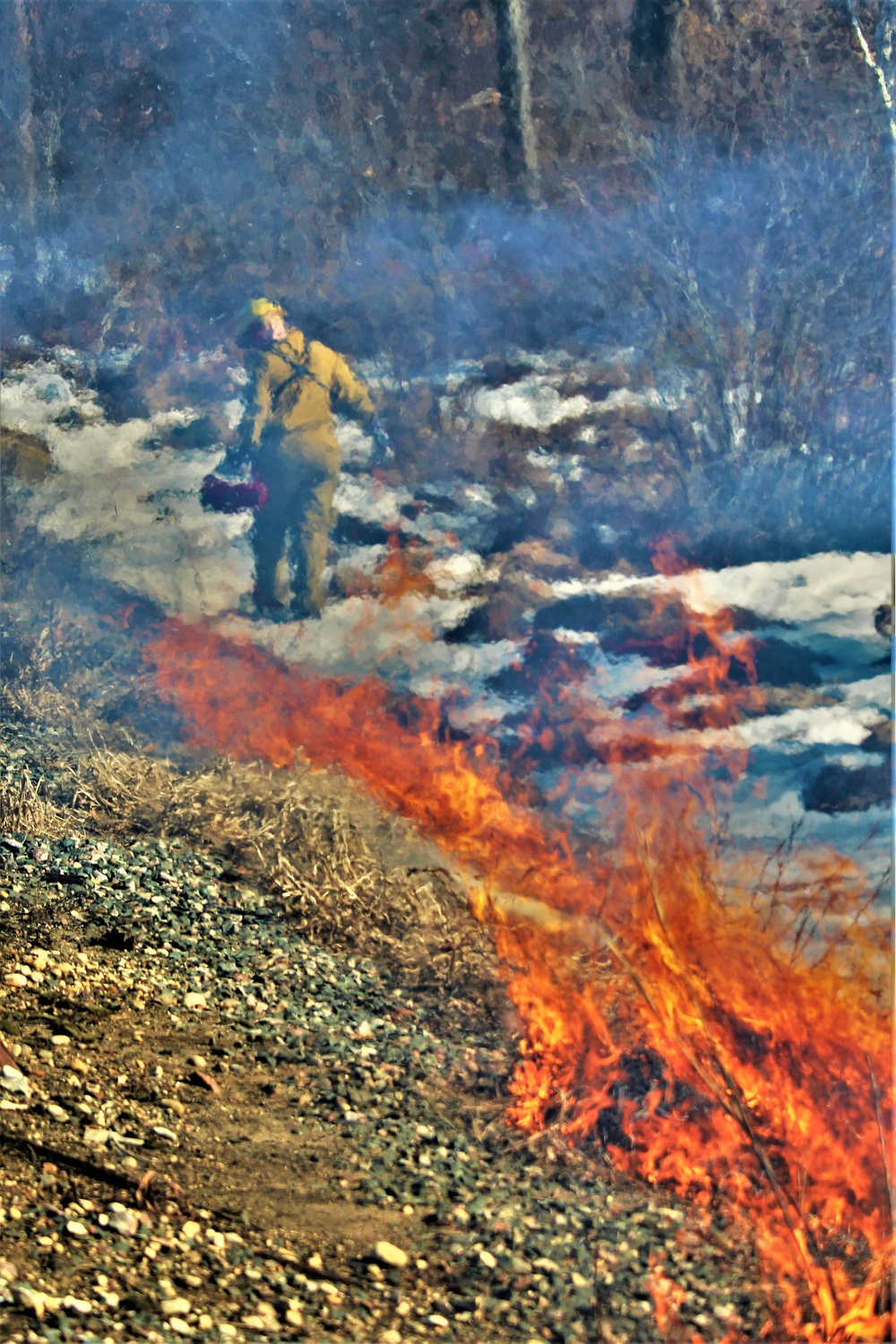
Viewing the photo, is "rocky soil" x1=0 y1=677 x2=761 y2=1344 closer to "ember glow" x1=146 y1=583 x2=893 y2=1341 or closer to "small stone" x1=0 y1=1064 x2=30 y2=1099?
"small stone" x1=0 y1=1064 x2=30 y2=1099

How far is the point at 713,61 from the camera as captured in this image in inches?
209

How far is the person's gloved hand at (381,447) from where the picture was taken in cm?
518

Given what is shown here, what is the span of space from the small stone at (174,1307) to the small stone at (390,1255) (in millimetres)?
497

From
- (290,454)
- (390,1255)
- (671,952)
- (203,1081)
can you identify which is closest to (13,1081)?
(203,1081)

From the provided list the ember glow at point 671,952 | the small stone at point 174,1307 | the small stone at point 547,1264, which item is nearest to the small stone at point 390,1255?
the small stone at point 547,1264

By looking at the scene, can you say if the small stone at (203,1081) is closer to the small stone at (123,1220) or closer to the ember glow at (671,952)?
the small stone at (123,1220)

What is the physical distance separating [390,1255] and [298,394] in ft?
12.2

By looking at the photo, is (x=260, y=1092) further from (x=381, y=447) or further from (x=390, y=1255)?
(x=381, y=447)

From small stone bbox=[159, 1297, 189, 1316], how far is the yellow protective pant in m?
3.20

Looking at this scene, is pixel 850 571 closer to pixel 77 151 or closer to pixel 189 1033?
pixel 189 1033

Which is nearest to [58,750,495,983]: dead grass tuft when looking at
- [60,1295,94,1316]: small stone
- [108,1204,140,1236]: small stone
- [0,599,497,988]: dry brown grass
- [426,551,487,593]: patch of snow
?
Answer: [0,599,497,988]: dry brown grass

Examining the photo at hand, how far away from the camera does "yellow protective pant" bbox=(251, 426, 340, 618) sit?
5031 millimetres

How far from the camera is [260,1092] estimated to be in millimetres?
3043

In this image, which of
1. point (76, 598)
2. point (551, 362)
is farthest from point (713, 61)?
point (76, 598)
